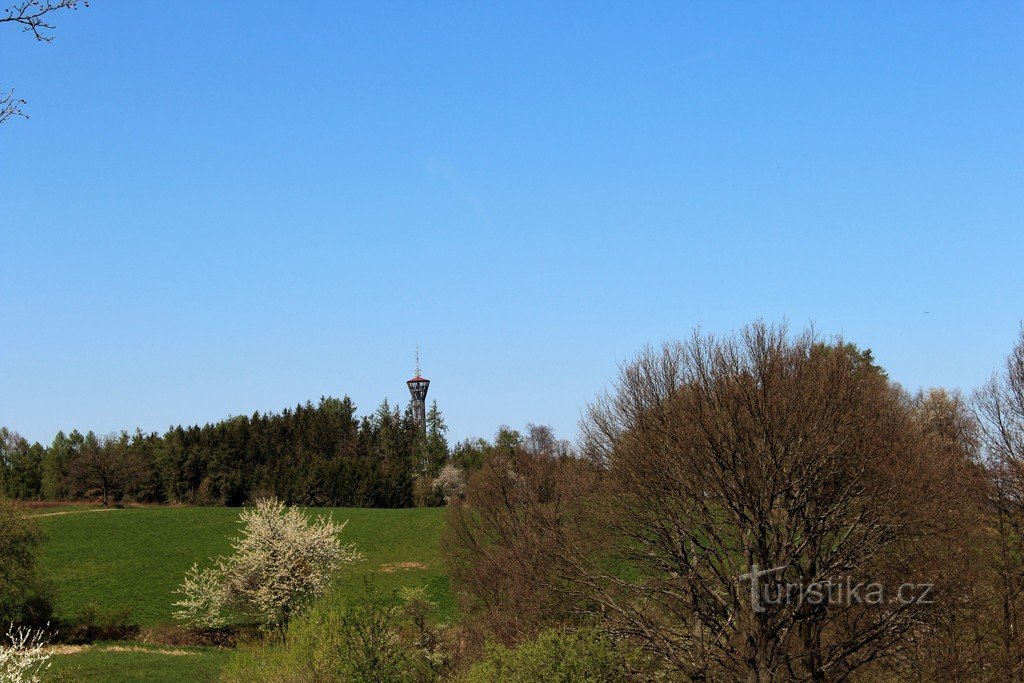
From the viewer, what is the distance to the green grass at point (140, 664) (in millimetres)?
31188

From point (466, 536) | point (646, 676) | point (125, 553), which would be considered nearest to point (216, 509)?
point (125, 553)

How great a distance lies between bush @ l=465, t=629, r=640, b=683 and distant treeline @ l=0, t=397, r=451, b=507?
303 feet

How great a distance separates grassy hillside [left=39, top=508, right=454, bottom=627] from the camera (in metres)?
55.8

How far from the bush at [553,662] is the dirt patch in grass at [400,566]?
1828 inches

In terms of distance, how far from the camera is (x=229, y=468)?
118 meters

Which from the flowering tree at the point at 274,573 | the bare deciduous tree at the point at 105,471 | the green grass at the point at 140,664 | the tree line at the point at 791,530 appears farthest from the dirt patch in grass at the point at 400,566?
the bare deciduous tree at the point at 105,471

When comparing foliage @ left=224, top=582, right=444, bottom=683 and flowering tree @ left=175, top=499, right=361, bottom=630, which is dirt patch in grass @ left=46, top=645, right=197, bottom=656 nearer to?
flowering tree @ left=175, top=499, right=361, bottom=630

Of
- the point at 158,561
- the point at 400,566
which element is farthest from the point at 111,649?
the point at 400,566

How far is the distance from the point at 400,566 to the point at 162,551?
64.1 feet

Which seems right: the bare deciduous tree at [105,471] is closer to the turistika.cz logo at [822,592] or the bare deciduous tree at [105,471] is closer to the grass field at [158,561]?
the grass field at [158,561]

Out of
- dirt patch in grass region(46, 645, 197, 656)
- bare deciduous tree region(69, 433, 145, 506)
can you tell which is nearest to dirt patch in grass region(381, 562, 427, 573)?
dirt patch in grass region(46, 645, 197, 656)

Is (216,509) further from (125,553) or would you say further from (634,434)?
(634,434)

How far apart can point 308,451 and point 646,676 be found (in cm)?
11162

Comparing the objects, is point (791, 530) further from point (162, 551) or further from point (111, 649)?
point (162, 551)
